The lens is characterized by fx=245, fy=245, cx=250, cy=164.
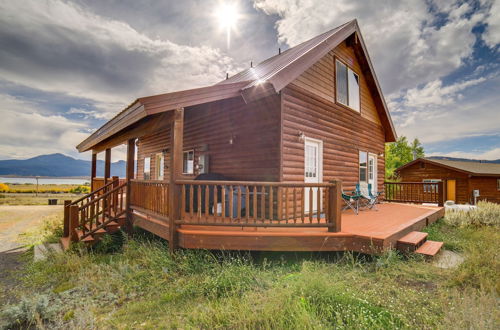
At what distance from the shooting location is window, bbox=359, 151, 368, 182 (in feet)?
29.2

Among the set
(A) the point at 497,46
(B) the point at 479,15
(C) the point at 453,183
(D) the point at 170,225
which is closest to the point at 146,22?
(D) the point at 170,225

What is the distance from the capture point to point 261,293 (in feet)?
10.2

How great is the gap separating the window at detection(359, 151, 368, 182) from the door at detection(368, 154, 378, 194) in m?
0.55

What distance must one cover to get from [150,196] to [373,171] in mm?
8503

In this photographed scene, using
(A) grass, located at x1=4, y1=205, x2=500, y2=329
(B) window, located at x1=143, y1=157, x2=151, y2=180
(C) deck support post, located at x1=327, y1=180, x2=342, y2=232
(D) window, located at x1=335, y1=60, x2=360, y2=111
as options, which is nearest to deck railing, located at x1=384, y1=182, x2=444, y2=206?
(D) window, located at x1=335, y1=60, x2=360, y2=111

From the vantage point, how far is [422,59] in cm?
1342

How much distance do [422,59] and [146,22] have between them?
45.9 feet

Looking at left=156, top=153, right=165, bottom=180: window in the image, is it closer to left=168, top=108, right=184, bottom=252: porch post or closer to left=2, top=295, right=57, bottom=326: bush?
left=168, top=108, right=184, bottom=252: porch post

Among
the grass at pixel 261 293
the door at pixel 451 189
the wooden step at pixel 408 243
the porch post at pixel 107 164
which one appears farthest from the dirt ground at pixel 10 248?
the door at pixel 451 189

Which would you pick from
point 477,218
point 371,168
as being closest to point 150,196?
point 371,168

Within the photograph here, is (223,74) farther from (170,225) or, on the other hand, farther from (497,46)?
(497,46)

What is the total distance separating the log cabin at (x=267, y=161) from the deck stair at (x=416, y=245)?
0.52 feet

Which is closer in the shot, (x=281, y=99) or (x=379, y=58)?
(x=281, y=99)

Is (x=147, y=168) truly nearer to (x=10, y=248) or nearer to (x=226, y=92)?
(x=10, y=248)
